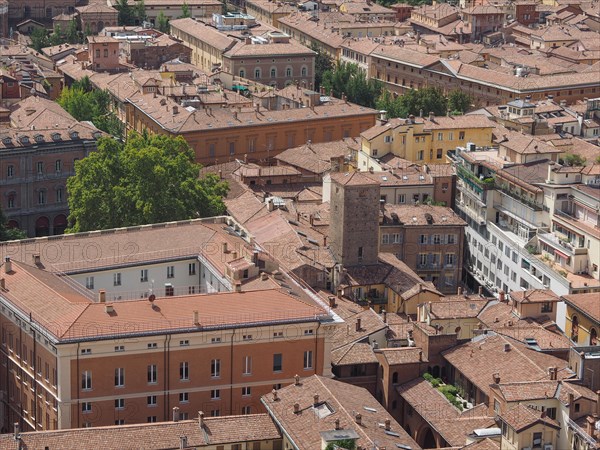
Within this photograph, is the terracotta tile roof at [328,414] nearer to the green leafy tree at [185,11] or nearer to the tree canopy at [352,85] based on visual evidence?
the tree canopy at [352,85]

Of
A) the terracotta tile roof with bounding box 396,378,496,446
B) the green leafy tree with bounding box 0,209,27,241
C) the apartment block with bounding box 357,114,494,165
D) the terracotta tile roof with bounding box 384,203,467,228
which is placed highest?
the apartment block with bounding box 357,114,494,165

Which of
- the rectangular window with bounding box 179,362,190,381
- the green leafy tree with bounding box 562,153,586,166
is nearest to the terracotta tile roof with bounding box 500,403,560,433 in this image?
the rectangular window with bounding box 179,362,190,381

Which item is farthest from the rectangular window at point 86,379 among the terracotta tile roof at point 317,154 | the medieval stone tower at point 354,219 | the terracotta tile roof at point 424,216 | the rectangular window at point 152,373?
the terracotta tile roof at point 317,154

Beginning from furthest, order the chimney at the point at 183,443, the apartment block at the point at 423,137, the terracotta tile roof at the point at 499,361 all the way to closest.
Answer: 1. the apartment block at the point at 423,137
2. the terracotta tile roof at the point at 499,361
3. the chimney at the point at 183,443

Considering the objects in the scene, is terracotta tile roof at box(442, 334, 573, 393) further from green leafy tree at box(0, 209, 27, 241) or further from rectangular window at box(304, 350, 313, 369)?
green leafy tree at box(0, 209, 27, 241)

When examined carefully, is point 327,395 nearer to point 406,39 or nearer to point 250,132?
point 250,132

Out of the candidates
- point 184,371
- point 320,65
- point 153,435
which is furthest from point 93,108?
point 153,435

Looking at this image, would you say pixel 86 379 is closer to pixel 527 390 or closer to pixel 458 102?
pixel 527 390

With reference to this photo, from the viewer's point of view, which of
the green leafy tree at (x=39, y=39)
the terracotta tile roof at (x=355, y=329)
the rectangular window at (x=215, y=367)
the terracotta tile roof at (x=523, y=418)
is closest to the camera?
the terracotta tile roof at (x=523, y=418)
